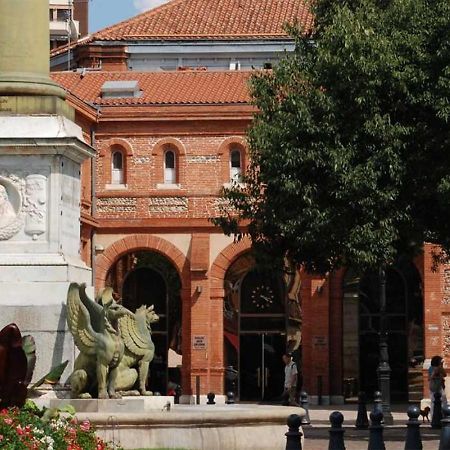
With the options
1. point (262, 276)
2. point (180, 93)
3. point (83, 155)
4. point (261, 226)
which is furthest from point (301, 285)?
point (83, 155)

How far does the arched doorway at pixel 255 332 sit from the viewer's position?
196 feet

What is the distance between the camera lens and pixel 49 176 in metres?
23.2

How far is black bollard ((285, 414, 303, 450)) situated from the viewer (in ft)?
67.3

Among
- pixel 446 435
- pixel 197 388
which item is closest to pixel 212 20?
pixel 197 388

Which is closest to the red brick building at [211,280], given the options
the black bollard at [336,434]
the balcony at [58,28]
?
the black bollard at [336,434]

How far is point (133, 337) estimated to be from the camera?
23109mm

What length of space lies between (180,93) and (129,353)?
39.5m

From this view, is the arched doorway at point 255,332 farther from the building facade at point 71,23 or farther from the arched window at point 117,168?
the building facade at point 71,23

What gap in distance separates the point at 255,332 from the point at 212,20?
20.3 meters

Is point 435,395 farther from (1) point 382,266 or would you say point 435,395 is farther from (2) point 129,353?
(2) point 129,353

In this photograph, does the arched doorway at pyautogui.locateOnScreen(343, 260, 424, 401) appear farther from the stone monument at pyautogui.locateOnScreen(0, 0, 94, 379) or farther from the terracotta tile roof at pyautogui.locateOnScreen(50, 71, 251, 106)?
the stone monument at pyautogui.locateOnScreen(0, 0, 94, 379)

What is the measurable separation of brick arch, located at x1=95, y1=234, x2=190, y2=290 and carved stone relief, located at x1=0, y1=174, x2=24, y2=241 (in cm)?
3635

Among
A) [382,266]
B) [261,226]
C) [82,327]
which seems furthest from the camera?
[261,226]

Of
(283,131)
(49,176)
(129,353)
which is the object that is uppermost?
(283,131)
